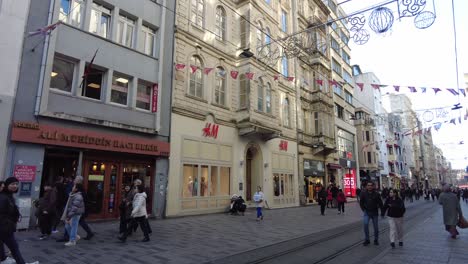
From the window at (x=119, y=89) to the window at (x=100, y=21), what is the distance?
195cm

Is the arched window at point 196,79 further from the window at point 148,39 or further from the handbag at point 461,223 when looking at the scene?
the handbag at point 461,223

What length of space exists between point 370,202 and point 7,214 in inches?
374

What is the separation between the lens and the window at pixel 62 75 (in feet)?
39.9

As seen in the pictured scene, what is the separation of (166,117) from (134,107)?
70.8 inches

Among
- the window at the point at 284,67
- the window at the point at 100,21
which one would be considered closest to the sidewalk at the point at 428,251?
the window at the point at 100,21

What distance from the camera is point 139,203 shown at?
9.33 meters

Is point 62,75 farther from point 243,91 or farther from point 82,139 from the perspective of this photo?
point 243,91

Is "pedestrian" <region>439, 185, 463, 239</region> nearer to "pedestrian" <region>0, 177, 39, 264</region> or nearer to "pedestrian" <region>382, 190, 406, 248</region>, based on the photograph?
"pedestrian" <region>382, 190, 406, 248</region>

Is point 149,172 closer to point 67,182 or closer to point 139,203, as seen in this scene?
point 67,182

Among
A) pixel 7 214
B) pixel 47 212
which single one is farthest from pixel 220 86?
pixel 7 214

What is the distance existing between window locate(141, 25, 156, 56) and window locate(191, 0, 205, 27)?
119 inches

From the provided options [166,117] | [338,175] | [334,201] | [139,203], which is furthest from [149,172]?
[338,175]

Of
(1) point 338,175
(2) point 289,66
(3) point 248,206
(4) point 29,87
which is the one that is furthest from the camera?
(1) point 338,175

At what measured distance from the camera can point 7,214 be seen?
5898mm
